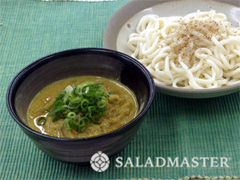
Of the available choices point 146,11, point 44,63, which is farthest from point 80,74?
point 146,11

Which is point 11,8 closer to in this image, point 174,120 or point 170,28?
point 170,28

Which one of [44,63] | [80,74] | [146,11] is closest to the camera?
[44,63]

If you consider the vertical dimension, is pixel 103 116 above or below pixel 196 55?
below

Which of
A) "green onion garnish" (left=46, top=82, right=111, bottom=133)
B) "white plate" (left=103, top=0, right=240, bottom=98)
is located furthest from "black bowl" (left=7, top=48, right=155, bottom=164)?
"white plate" (left=103, top=0, right=240, bottom=98)

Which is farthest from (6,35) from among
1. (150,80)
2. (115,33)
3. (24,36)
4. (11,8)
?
(150,80)

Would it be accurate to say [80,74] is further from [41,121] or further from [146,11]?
[146,11]

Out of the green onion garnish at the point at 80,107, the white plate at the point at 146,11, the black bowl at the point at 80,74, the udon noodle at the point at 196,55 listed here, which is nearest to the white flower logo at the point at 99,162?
the black bowl at the point at 80,74

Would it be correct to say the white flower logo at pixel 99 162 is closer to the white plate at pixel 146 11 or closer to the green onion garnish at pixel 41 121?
the green onion garnish at pixel 41 121
